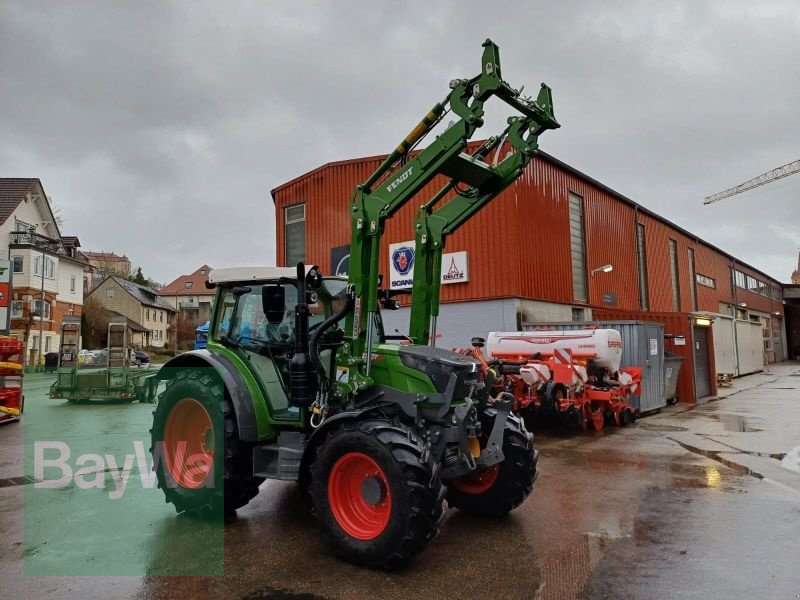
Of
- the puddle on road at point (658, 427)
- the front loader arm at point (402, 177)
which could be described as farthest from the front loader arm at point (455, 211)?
the puddle on road at point (658, 427)

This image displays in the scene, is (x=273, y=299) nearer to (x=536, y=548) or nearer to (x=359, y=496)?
(x=359, y=496)

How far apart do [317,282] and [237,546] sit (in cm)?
219

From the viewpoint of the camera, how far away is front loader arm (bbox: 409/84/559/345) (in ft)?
17.9

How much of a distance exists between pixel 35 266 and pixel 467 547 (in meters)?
38.0

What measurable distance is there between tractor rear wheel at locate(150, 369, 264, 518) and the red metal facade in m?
11.0

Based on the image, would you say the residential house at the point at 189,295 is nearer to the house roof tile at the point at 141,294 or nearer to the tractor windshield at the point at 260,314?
the house roof tile at the point at 141,294

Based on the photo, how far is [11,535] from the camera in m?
4.94

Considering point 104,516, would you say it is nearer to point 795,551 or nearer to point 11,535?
point 11,535

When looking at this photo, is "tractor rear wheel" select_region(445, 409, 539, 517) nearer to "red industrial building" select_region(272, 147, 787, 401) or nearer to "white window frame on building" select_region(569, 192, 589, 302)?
"red industrial building" select_region(272, 147, 787, 401)

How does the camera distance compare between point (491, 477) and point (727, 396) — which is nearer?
point (491, 477)

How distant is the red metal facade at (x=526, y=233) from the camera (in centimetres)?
1584

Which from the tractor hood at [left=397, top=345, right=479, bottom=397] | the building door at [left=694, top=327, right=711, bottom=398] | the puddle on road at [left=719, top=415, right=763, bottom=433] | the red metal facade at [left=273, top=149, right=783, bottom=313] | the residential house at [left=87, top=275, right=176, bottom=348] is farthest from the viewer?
the residential house at [left=87, top=275, right=176, bottom=348]

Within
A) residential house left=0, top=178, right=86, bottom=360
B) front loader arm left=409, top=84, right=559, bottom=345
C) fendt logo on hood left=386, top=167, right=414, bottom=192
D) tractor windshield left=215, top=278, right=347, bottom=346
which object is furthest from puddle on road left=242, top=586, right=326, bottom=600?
residential house left=0, top=178, right=86, bottom=360

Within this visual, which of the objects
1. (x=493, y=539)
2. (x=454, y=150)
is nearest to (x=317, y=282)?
(x=454, y=150)
